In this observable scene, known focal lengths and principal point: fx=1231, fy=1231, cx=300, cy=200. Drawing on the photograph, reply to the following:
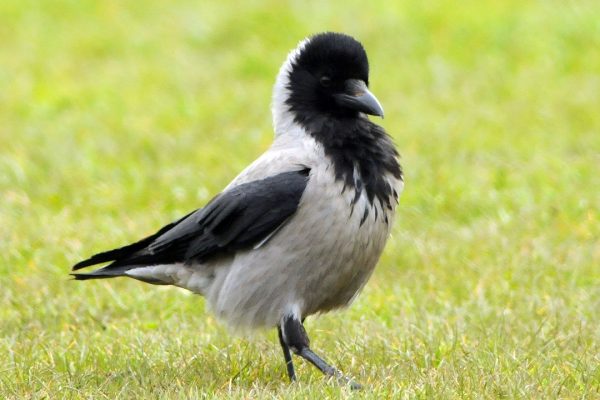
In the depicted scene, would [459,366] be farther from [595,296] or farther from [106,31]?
[106,31]

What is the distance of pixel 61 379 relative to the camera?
5523 millimetres

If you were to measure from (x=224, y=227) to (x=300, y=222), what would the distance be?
1.45 feet

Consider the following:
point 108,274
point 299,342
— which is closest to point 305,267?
point 299,342

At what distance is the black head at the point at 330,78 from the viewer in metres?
6.03

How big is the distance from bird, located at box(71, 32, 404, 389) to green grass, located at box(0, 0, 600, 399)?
0.33m

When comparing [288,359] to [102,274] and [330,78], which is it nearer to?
[102,274]

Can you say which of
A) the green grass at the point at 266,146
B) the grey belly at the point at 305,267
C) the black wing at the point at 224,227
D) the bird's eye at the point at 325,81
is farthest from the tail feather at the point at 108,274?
the bird's eye at the point at 325,81

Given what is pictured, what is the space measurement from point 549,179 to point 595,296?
2833 millimetres

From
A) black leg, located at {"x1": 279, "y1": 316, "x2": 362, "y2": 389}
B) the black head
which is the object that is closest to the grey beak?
the black head

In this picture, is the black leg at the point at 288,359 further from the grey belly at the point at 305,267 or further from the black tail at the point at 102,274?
the black tail at the point at 102,274

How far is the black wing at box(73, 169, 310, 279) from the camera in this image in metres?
5.70

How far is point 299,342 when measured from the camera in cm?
565

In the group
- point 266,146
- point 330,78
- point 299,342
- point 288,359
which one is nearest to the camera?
point 299,342

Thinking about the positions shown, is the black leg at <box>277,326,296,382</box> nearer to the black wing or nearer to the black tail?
the black wing
